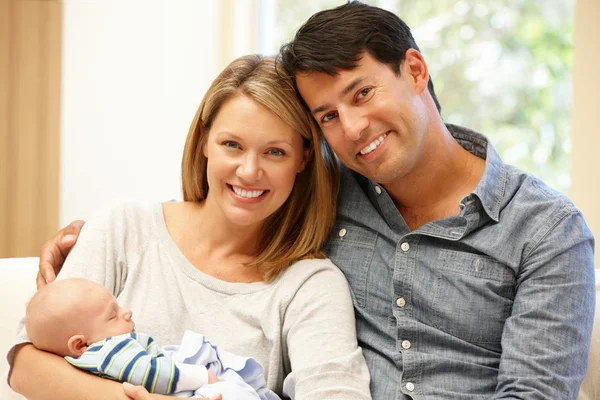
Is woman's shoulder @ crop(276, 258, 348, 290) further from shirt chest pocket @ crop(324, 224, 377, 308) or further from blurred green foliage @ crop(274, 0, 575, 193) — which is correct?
blurred green foliage @ crop(274, 0, 575, 193)

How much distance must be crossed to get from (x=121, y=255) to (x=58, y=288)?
11.7 inches

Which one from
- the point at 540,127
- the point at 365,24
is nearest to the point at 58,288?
the point at 365,24

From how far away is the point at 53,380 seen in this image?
1646 mm

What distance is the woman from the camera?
6.07 ft

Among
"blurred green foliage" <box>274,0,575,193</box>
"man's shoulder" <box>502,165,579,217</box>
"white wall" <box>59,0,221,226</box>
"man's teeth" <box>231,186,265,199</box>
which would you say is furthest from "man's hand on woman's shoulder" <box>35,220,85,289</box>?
"blurred green foliage" <box>274,0,575,193</box>

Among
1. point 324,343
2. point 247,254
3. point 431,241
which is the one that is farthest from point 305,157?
point 324,343

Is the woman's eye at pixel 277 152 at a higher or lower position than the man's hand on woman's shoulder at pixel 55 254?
higher

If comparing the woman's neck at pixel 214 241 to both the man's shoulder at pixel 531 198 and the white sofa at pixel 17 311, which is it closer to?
the white sofa at pixel 17 311

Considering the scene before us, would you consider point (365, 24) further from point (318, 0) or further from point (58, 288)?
point (318, 0)

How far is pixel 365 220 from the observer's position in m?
2.01

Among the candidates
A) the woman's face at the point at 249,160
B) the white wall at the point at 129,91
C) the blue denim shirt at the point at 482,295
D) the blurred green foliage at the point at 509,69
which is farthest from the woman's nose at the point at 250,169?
the white wall at the point at 129,91

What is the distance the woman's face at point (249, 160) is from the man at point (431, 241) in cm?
13

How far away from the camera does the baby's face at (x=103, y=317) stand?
1.64 metres

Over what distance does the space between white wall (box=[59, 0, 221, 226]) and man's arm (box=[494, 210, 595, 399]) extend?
2.97 meters
